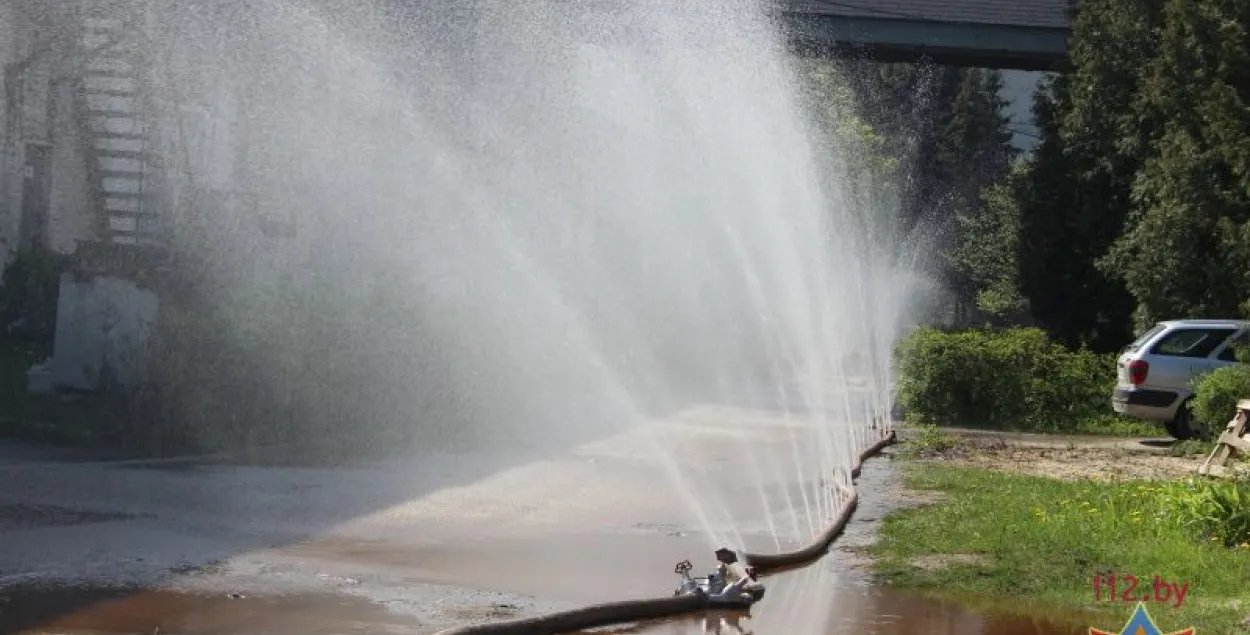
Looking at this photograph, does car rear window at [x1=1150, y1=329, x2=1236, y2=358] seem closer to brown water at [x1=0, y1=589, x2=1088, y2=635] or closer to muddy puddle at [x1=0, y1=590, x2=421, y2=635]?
brown water at [x1=0, y1=589, x2=1088, y2=635]

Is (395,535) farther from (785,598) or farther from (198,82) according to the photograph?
(198,82)

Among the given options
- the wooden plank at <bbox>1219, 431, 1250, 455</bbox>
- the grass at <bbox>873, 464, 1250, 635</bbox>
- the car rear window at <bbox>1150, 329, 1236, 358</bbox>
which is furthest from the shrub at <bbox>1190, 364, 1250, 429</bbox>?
the grass at <bbox>873, 464, 1250, 635</bbox>

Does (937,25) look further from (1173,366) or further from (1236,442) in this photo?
(1236,442)

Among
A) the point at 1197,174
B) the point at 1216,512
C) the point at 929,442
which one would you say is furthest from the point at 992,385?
the point at 1216,512

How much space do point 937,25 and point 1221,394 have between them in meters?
24.4

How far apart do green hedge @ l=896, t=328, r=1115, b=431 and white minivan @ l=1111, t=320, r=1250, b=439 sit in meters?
1.91

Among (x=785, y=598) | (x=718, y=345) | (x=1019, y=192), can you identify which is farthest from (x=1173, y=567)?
(x=1019, y=192)

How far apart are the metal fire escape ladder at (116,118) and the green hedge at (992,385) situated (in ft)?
34.7

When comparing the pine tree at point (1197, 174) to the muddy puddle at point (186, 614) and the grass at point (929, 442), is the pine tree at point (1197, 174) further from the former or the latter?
the muddy puddle at point (186, 614)

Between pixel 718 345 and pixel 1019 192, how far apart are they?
8720 mm

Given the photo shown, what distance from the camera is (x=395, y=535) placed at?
11.0 metres

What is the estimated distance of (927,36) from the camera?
4212cm

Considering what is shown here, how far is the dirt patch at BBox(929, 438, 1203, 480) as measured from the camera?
1680 cm

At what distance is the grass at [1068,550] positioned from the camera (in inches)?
375
